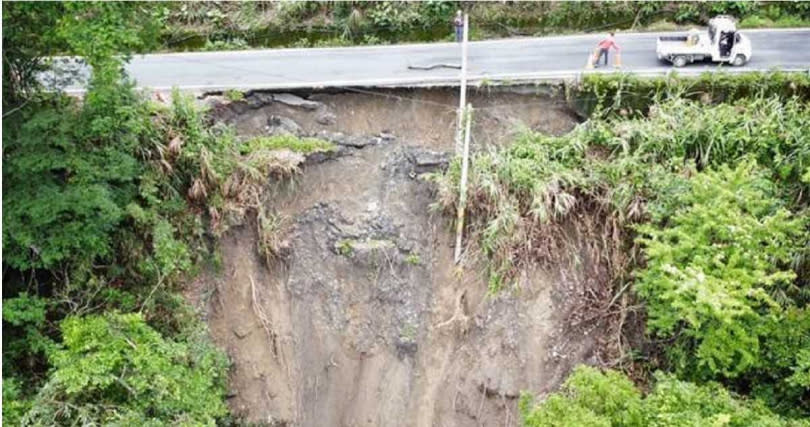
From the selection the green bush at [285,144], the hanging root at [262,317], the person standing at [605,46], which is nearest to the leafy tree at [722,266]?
the person standing at [605,46]

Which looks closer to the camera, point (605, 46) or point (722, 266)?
point (722, 266)

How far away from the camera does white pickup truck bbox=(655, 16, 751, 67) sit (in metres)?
17.0

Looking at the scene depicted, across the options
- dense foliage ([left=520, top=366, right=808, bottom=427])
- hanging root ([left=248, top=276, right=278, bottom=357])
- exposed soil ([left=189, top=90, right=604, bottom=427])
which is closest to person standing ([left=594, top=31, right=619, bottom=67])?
exposed soil ([left=189, top=90, right=604, bottom=427])

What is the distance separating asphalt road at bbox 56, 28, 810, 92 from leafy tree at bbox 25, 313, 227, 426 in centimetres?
720

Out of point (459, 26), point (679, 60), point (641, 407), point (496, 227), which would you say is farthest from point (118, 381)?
point (679, 60)

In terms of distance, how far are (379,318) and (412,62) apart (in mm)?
6772

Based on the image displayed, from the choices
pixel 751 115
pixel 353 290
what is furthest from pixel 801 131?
pixel 353 290

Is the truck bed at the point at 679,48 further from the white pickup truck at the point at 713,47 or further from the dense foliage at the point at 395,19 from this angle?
the dense foliage at the point at 395,19

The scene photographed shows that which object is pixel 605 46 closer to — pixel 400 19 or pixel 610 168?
pixel 610 168

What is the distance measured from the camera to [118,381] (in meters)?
12.3

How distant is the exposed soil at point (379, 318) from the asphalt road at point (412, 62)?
2.46 meters

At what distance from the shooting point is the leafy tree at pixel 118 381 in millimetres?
11891

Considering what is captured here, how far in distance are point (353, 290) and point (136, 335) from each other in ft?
17.6

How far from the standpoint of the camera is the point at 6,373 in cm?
1316
